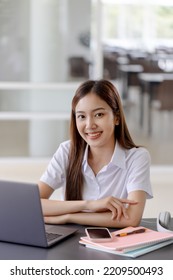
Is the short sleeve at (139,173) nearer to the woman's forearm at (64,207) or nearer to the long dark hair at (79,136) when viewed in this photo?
the long dark hair at (79,136)

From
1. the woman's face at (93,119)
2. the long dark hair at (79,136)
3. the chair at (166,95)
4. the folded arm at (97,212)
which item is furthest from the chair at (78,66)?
the folded arm at (97,212)

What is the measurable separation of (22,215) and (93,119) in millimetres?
637

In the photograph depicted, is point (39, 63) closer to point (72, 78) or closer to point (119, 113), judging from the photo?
point (72, 78)

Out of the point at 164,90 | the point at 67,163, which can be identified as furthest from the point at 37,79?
the point at 67,163

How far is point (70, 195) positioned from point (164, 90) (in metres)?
5.58

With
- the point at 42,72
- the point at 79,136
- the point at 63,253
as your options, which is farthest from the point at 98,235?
the point at 42,72

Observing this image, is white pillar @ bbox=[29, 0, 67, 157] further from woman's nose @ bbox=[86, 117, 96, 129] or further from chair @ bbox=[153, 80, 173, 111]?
woman's nose @ bbox=[86, 117, 96, 129]

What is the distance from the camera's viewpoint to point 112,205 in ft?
7.93

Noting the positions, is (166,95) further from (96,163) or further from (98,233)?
(98,233)

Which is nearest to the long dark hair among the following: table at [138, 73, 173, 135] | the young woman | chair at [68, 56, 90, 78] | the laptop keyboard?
the young woman

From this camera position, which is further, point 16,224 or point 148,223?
point 148,223

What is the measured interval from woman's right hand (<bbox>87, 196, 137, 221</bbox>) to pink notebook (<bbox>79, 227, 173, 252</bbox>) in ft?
0.49

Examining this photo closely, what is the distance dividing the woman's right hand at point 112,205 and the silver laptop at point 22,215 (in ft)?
1.05

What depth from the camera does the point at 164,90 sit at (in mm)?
8102
